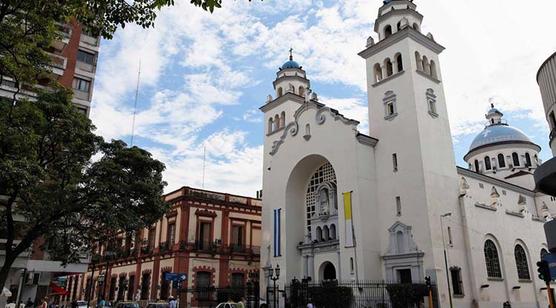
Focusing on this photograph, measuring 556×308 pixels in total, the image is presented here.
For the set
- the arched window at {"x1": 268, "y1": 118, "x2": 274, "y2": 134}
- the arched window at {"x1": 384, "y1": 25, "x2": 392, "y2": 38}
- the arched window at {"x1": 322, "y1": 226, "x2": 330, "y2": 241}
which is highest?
the arched window at {"x1": 384, "y1": 25, "x2": 392, "y2": 38}

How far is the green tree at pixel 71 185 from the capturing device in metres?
16.3

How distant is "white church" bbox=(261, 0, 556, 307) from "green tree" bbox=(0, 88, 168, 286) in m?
15.1

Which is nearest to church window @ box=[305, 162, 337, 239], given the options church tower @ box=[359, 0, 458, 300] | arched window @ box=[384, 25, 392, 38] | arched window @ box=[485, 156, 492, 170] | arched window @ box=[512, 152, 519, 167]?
church tower @ box=[359, 0, 458, 300]

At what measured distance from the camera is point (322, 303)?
27.4 meters

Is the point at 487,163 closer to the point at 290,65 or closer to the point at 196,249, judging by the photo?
the point at 290,65

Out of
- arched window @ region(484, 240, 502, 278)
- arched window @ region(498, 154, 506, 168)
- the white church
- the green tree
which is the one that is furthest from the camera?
arched window @ region(498, 154, 506, 168)

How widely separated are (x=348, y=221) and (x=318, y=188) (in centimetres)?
567

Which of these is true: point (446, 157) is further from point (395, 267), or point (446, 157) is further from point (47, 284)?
point (47, 284)

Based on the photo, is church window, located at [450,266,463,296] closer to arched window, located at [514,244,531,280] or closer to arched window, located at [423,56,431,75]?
arched window, located at [514,244,531,280]

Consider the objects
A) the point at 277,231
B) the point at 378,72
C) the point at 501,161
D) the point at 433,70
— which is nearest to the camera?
the point at 433,70

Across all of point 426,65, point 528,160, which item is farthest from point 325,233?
point 528,160

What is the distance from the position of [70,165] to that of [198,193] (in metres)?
19.7

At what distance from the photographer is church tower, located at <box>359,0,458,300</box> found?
2727 centimetres

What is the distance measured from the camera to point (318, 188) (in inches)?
1358
